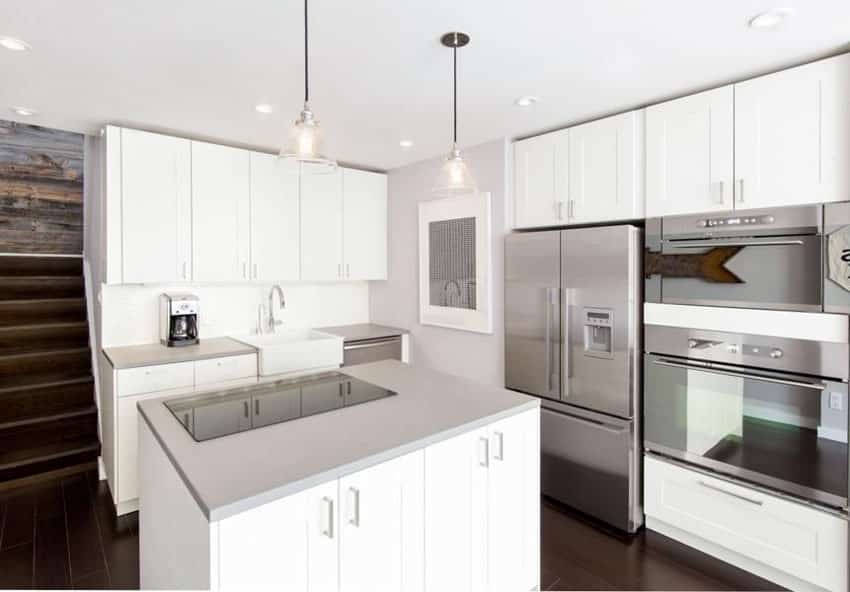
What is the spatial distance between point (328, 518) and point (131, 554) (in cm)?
→ 183

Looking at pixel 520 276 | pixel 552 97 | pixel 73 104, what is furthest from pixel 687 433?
pixel 73 104

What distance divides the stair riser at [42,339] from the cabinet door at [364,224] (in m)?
2.37

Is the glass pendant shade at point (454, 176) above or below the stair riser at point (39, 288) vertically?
above

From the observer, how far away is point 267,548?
1.16 meters

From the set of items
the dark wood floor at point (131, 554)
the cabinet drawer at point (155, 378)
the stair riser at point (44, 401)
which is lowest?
the dark wood floor at point (131, 554)

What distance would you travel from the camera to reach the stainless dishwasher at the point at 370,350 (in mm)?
3727

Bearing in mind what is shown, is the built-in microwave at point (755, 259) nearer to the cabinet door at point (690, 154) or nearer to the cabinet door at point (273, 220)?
the cabinet door at point (690, 154)

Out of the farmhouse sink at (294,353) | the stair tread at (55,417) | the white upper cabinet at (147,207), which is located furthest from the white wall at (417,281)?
A: the stair tread at (55,417)

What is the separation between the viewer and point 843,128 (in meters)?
1.93

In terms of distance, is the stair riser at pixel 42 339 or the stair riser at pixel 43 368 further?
the stair riser at pixel 42 339

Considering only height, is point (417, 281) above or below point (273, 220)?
below

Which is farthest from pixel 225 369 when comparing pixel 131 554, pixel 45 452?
pixel 45 452

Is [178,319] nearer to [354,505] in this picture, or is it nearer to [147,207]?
[147,207]

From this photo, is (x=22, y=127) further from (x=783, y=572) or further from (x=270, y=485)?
(x=783, y=572)
